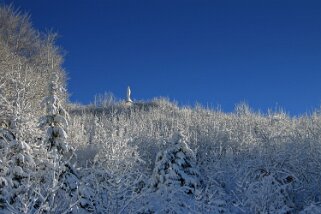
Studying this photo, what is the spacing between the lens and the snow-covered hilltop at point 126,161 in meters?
14.6

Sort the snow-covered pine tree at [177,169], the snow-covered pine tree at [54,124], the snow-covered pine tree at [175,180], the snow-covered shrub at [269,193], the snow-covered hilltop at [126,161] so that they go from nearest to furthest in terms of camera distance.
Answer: the snow-covered hilltop at [126,161], the snow-covered shrub at [269,193], the snow-covered pine tree at [54,124], the snow-covered pine tree at [175,180], the snow-covered pine tree at [177,169]

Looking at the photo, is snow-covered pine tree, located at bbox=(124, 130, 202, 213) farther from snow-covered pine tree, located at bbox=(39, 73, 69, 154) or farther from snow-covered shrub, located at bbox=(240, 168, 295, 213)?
snow-covered pine tree, located at bbox=(39, 73, 69, 154)

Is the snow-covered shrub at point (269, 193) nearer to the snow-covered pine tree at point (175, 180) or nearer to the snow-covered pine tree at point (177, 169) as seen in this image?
the snow-covered pine tree at point (175, 180)

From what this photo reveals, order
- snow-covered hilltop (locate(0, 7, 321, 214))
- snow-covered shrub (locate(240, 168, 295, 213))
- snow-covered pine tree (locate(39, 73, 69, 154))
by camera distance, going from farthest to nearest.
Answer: snow-covered pine tree (locate(39, 73, 69, 154)) < snow-covered shrub (locate(240, 168, 295, 213)) < snow-covered hilltop (locate(0, 7, 321, 214))

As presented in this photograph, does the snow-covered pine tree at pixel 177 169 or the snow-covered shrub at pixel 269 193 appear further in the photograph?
the snow-covered pine tree at pixel 177 169

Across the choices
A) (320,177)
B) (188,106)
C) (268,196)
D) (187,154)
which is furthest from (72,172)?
(188,106)

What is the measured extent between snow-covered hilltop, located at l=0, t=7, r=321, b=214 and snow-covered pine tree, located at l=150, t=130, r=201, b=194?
42 mm

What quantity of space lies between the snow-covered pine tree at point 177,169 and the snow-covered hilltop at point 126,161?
42 millimetres

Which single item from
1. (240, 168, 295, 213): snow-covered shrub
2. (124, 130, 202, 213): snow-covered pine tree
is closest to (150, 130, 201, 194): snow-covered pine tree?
(124, 130, 202, 213): snow-covered pine tree

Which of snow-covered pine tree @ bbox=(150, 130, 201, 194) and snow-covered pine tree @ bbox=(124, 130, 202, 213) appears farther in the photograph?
snow-covered pine tree @ bbox=(150, 130, 201, 194)

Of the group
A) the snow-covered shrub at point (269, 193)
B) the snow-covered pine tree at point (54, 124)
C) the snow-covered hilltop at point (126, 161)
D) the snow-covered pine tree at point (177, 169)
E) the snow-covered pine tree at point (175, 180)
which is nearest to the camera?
the snow-covered hilltop at point (126, 161)

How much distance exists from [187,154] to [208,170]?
214 centimetres

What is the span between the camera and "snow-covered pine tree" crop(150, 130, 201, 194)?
64.5 feet

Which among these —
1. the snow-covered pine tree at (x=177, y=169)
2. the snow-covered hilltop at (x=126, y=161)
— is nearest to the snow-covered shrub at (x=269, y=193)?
the snow-covered hilltop at (x=126, y=161)
